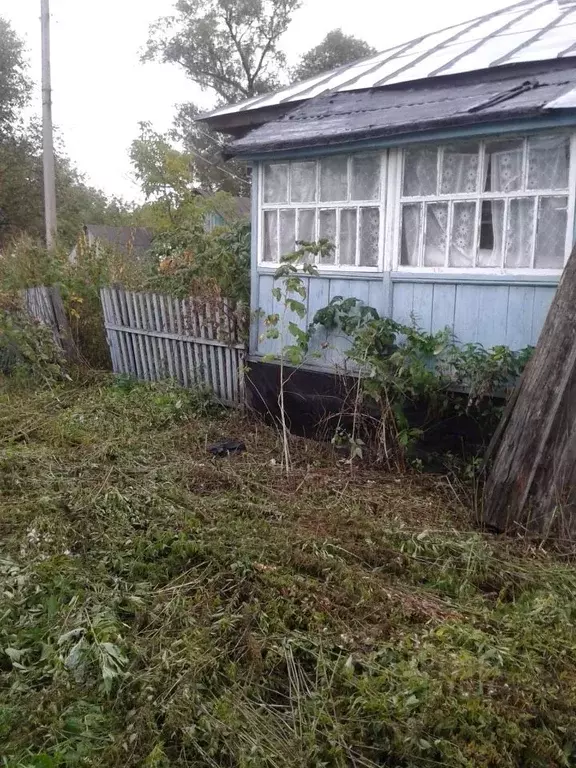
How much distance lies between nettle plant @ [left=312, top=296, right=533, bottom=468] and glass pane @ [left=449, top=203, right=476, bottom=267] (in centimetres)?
60

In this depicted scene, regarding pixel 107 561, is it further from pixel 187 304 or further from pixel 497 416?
pixel 187 304

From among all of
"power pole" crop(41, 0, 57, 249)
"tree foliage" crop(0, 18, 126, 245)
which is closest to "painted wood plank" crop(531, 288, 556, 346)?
"power pole" crop(41, 0, 57, 249)

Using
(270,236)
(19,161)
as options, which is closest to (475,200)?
(270,236)

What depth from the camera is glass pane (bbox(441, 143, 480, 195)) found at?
5305 mm

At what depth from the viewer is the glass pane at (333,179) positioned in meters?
6.13

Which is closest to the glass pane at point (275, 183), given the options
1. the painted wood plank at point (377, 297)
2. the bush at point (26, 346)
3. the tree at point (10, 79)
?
the painted wood plank at point (377, 297)

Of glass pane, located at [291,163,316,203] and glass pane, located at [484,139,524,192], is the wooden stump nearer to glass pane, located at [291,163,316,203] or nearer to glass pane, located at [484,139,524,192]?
glass pane, located at [484,139,524,192]

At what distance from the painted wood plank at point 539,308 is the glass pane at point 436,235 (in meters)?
0.87

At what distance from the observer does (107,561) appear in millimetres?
3842

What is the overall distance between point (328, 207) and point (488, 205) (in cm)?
159

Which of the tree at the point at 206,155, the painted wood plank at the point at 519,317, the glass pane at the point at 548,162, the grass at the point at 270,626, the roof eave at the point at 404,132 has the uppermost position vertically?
the tree at the point at 206,155

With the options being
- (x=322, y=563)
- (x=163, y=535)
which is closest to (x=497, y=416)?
(x=322, y=563)

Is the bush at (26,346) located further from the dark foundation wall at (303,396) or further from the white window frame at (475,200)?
the white window frame at (475,200)

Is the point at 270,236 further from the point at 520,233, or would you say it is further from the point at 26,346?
the point at 26,346
